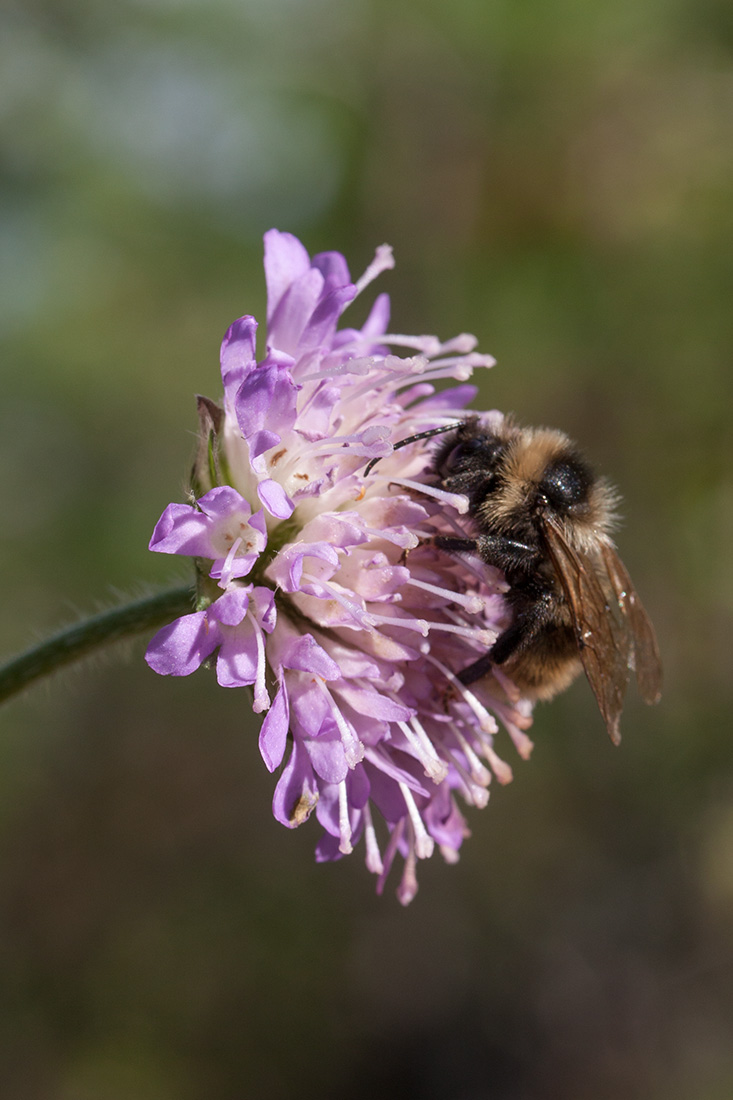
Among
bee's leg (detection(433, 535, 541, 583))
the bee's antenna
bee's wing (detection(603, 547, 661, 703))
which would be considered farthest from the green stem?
bee's wing (detection(603, 547, 661, 703))

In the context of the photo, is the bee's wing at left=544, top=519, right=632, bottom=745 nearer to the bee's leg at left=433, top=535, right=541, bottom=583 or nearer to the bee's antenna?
the bee's leg at left=433, top=535, right=541, bottom=583

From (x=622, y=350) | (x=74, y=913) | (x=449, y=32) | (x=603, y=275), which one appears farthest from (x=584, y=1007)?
(x=449, y=32)

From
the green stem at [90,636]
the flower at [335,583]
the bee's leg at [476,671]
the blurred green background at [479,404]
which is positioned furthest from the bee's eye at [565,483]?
the blurred green background at [479,404]

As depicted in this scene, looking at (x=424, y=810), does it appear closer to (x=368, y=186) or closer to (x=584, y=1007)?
(x=584, y=1007)

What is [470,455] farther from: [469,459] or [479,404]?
[479,404]

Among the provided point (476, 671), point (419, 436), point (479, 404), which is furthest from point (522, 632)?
point (479, 404)

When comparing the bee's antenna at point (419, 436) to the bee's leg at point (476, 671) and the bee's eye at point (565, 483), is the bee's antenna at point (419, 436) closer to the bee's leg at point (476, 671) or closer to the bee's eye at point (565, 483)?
the bee's eye at point (565, 483)

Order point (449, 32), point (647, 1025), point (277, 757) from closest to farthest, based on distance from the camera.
Result: point (277, 757), point (647, 1025), point (449, 32)
